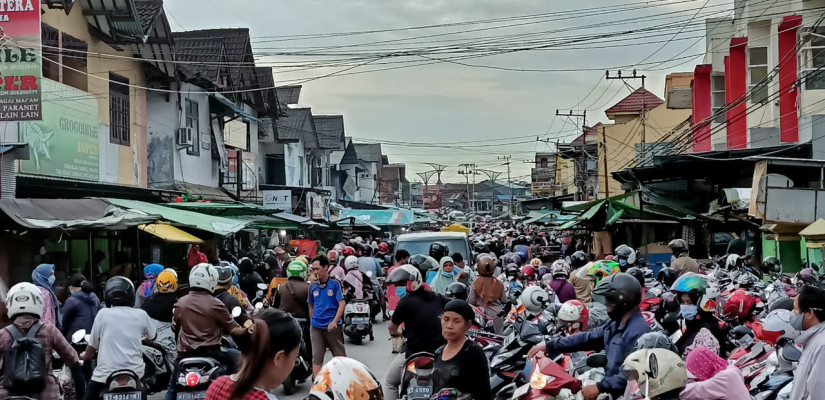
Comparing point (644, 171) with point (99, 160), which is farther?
point (644, 171)

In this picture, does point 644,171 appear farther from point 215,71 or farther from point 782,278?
point 215,71

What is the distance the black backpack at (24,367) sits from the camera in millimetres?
6836

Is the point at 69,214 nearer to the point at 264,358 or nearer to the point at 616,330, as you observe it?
the point at 616,330

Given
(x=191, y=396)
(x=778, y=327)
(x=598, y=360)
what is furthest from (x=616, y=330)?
(x=191, y=396)

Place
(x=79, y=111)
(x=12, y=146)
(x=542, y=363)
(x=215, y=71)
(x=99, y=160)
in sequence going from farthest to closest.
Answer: (x=215, y=71) → (x=99, y=160) → (x=79, y=111) → (x=12, y=146) → (x=542, y=363)

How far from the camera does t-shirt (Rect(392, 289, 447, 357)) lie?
8.38 meters

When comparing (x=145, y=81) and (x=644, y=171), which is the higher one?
(x=145, y=81)

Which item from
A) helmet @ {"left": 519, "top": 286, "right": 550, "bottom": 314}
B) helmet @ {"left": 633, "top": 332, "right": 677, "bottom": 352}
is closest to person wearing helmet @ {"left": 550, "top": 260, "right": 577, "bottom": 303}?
helmet @ {"left": 519, "top": 286, "right": 550, "bottom": 314}

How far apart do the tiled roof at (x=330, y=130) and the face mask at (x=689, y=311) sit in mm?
46572

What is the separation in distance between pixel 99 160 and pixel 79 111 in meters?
1.81

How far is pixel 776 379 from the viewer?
7.13 meters

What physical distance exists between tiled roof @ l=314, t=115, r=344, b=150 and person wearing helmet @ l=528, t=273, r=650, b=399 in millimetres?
48558

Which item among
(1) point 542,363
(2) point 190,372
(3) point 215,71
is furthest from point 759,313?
(3) point 215,71

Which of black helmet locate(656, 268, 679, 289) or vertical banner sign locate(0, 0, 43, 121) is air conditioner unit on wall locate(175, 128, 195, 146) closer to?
vertical banner sign locate(0, 0, 43, 121)
